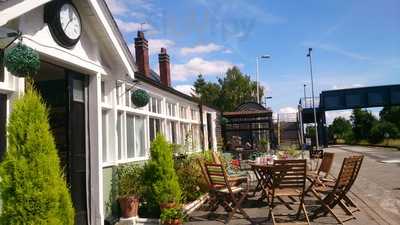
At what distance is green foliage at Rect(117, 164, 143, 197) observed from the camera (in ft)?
24.5

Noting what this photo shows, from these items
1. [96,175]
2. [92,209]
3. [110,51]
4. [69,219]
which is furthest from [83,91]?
[69,219]

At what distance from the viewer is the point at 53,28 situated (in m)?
5.23

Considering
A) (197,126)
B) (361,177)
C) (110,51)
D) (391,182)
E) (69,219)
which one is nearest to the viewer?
(69,219)

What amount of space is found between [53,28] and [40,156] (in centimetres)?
207

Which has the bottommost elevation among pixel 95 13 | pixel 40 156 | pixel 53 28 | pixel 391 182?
pixel 391 182

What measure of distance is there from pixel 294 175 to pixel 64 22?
4330 mm

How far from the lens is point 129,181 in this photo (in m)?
7.54

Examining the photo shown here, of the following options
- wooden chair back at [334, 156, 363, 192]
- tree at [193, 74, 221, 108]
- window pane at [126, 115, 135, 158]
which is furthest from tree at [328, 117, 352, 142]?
window pane at [126, 115, 135, 158]

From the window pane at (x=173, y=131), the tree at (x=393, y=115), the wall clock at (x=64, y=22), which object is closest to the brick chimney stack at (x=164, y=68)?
the window pane at (x=173, y=131)

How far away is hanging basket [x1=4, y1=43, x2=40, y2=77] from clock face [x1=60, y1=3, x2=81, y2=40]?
4.56 ft

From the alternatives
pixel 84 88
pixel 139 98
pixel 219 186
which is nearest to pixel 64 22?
pixel 84 88

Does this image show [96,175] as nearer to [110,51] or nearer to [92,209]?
[92,209]

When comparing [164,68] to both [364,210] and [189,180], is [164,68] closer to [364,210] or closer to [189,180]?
[189,180]

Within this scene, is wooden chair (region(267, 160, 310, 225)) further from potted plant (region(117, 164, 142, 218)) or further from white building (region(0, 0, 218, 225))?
white building (region(0, 0, 218, 225))
